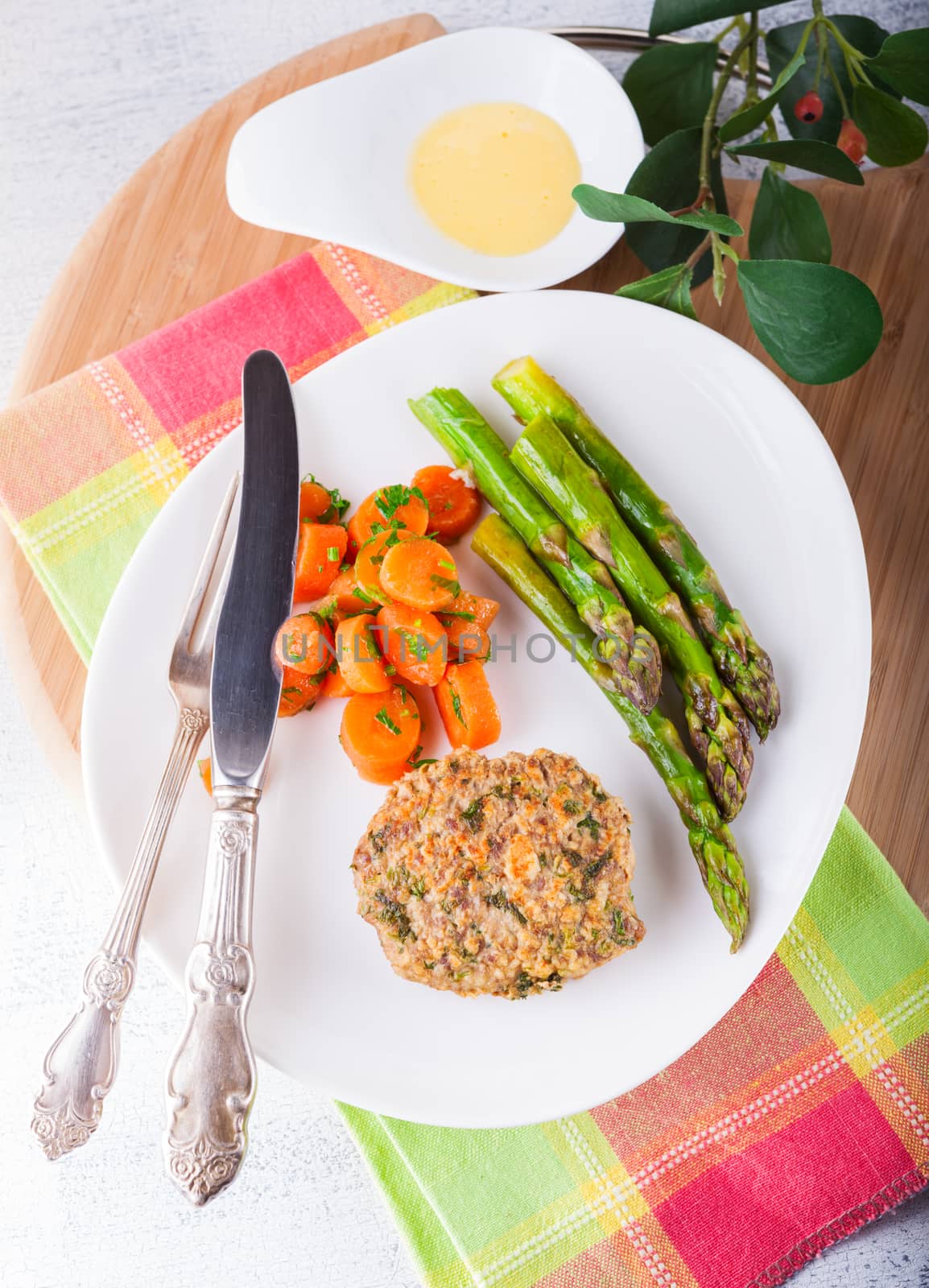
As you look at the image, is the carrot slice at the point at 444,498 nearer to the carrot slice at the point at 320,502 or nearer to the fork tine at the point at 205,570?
the carrot slice at the point at 320,502

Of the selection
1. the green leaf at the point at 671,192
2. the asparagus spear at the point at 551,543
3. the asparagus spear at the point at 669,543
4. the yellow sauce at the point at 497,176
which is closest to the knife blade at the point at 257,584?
the asparagus spear at the point at 551,543

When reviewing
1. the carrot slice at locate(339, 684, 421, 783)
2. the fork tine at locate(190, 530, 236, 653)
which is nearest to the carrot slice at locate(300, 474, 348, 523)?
the fork tine at locate(190, 530, 236, 653)

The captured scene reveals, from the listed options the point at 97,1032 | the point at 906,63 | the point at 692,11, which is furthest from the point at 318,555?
the point at 906,63

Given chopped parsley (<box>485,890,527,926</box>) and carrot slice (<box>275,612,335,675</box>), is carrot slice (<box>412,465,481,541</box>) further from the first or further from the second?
chopped parsley (<box>485,890,527,926</box>)

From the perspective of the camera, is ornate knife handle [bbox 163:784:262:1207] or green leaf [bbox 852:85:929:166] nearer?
ornate knife handle [bbox 163:784:262:1207]

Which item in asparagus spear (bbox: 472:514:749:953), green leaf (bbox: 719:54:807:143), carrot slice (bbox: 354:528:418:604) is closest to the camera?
green leaf (bbox: 719:54:807:143)
